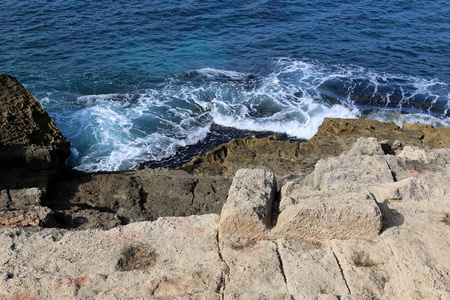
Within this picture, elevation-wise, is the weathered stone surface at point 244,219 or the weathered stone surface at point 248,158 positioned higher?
the weathered stone surface at point 244,219

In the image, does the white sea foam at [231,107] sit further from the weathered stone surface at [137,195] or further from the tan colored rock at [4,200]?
the tan colored rock at [4,200]

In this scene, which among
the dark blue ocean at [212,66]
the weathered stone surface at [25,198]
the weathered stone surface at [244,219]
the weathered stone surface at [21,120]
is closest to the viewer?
the weathered stone surface at [244,219]

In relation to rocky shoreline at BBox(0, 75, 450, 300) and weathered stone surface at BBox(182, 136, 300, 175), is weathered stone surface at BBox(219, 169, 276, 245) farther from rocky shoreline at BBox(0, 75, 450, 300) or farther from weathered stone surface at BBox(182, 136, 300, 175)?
weathered stone surface at BBox(182, 136, 300, 175)

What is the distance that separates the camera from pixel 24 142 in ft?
29.9

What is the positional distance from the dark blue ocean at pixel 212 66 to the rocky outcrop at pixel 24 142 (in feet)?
9.66

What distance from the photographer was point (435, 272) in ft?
14.8

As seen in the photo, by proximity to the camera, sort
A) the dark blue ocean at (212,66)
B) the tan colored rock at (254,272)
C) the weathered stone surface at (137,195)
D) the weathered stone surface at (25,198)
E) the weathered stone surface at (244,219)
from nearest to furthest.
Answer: the tan colored rock at (254,272)
the weathered stone surface at (244,219)
the weathered stone surface at (25,198)
the weathered stone surface at (137,195)
the dark blue ocean at (212,66)

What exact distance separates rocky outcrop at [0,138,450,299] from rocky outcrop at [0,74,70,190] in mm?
3145

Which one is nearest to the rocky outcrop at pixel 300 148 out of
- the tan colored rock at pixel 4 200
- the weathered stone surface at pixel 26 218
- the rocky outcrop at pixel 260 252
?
the rocky outcrop at pixel 260 252

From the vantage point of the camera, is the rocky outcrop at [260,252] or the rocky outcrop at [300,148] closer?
the rocky outcrop at [260,252]

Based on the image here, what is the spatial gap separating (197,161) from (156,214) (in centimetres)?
304

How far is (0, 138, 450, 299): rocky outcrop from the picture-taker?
4.51 m

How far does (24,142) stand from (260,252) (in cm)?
646

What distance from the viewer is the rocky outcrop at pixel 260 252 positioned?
14.8 ft
